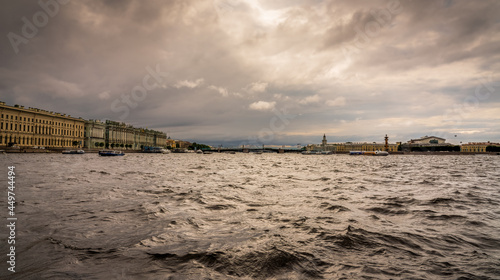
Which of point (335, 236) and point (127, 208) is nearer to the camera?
point (335, 236)

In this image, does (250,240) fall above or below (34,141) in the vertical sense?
below

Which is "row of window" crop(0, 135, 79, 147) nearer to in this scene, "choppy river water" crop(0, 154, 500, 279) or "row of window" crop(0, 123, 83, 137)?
"row of window" crop(0, 123, 83, 137)

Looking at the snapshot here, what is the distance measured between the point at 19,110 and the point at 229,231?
4623 inches

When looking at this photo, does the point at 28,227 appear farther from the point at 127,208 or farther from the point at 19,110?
the point at 19,110

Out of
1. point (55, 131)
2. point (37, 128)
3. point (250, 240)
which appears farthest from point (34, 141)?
point (250, 240)

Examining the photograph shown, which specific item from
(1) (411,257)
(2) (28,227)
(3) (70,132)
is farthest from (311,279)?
(3) (70,132)

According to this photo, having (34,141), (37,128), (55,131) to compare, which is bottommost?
(34,141)

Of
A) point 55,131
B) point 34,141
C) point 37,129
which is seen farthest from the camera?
point 55,131

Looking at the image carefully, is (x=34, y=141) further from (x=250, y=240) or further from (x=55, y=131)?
(x=250, y=240)

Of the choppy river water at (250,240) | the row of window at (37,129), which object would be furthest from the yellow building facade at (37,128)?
the choppy river water at (250,240)

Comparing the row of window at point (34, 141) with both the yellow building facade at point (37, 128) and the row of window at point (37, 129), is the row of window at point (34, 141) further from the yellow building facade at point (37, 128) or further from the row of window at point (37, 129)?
the row of window at point (37, 129)

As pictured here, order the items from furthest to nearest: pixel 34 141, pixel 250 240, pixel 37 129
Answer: pixel 37 129, pixel 34 141, pixel 250 240

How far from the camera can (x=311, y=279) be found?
4203 mm

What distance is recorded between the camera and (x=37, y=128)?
4003 inches
